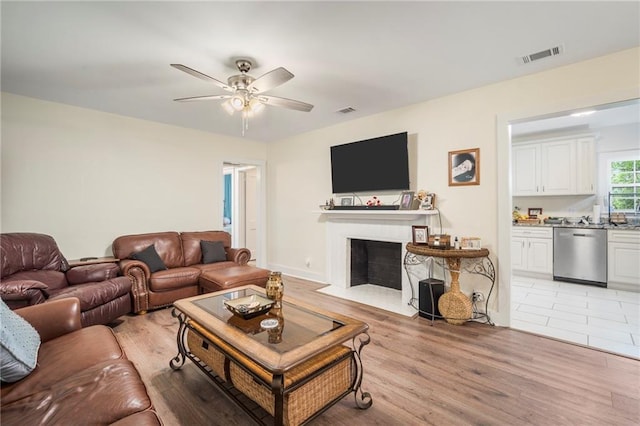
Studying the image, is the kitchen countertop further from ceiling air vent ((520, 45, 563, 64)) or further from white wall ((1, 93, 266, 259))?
white wall ((1, 93, 266, 259))

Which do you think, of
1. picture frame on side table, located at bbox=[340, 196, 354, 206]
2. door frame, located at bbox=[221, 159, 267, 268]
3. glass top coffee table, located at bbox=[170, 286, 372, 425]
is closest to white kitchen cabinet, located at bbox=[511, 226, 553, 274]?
picture frame on side table, located at bbox=[340, 196, 354, 206]

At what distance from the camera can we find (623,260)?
4219 millimetres

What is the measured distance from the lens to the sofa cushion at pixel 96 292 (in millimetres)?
2701

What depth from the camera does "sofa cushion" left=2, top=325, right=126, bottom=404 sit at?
4.37 feet

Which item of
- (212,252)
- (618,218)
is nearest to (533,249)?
(618,218)

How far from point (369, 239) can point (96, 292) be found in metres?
3.33

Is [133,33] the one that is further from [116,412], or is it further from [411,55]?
[116,412]

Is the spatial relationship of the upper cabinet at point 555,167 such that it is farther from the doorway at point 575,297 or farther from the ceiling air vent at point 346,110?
the ceiling air vent at point 346,110

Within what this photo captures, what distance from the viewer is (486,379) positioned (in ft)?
7.02

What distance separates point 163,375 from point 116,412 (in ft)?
3.82

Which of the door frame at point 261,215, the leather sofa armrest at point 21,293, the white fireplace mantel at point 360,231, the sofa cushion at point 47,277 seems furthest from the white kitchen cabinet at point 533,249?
the sofa cushion at point 47,277

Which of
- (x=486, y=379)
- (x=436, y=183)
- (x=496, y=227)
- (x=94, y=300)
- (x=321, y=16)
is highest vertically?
(x=321, y=16)

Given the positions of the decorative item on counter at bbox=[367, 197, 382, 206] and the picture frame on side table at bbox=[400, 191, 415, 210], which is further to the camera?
the decorative item on counter at bbox=[367, 197, 382, 206]

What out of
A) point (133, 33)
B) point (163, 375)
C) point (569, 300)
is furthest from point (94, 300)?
point (569, 300)
